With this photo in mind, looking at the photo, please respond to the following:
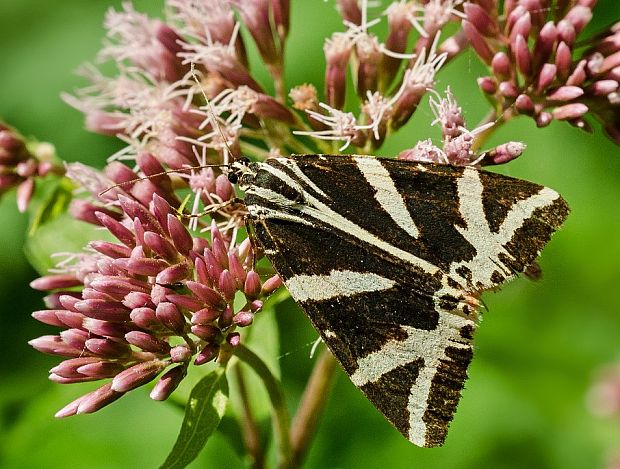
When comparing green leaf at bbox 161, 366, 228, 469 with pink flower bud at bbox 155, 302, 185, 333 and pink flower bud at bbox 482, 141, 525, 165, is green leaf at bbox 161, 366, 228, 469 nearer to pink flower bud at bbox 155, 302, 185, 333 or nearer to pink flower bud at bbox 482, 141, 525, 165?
pink flower bud at bbox 155, 302, 185, 333

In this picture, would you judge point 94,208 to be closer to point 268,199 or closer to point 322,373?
point 268,199

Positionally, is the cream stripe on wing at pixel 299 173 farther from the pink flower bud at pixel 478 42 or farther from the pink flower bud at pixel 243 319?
the pink flower bud at pixel 478 42

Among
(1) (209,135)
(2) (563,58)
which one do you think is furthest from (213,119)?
(2) (563,58)

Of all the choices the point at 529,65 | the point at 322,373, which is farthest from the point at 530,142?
the point at 322,373

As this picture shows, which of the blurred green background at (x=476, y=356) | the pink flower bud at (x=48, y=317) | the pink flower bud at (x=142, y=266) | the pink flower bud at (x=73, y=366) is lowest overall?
the blurred green background at (x=476, y=356)

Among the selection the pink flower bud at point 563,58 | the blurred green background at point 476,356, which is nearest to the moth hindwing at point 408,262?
the pink flower bud at point 563,58
